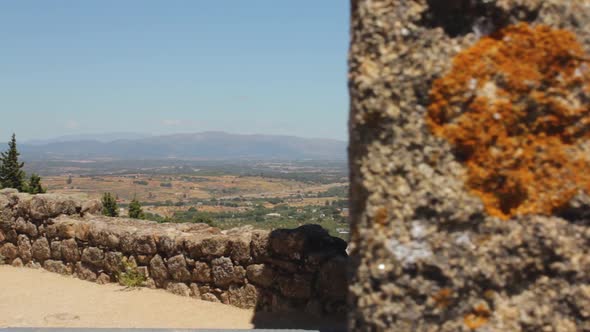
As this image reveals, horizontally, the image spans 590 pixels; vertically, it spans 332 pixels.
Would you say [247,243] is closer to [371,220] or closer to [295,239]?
[295,239]

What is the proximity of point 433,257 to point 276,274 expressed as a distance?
4.61 metres

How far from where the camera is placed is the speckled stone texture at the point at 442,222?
5.67ft

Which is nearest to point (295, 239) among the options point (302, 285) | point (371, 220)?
point (302, 285)

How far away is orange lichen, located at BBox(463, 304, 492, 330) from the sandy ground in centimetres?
453

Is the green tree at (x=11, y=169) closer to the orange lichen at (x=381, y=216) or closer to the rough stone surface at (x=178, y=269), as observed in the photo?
the rough stone surface at (x=178, y=269)

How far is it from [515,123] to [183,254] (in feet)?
19.2

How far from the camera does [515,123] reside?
1739mm

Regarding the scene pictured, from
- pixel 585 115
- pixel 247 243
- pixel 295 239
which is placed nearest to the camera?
pixel 585 115

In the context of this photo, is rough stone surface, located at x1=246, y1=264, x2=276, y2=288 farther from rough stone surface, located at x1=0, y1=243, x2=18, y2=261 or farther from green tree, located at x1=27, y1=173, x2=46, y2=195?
green tree, located at x1=27, y1=173, x2=46, y2=195

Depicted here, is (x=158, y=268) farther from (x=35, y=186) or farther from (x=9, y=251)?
(x=35, y=186)

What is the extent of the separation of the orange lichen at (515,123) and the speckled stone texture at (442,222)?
0.04 metres

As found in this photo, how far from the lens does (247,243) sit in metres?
6.36

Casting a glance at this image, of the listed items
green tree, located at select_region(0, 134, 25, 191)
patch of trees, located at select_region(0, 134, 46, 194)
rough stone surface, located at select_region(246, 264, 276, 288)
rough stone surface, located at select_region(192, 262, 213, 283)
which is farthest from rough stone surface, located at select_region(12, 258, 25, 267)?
green tree, located at select_region(0, 134, 25, 191)

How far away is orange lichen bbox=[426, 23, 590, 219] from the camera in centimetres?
173
